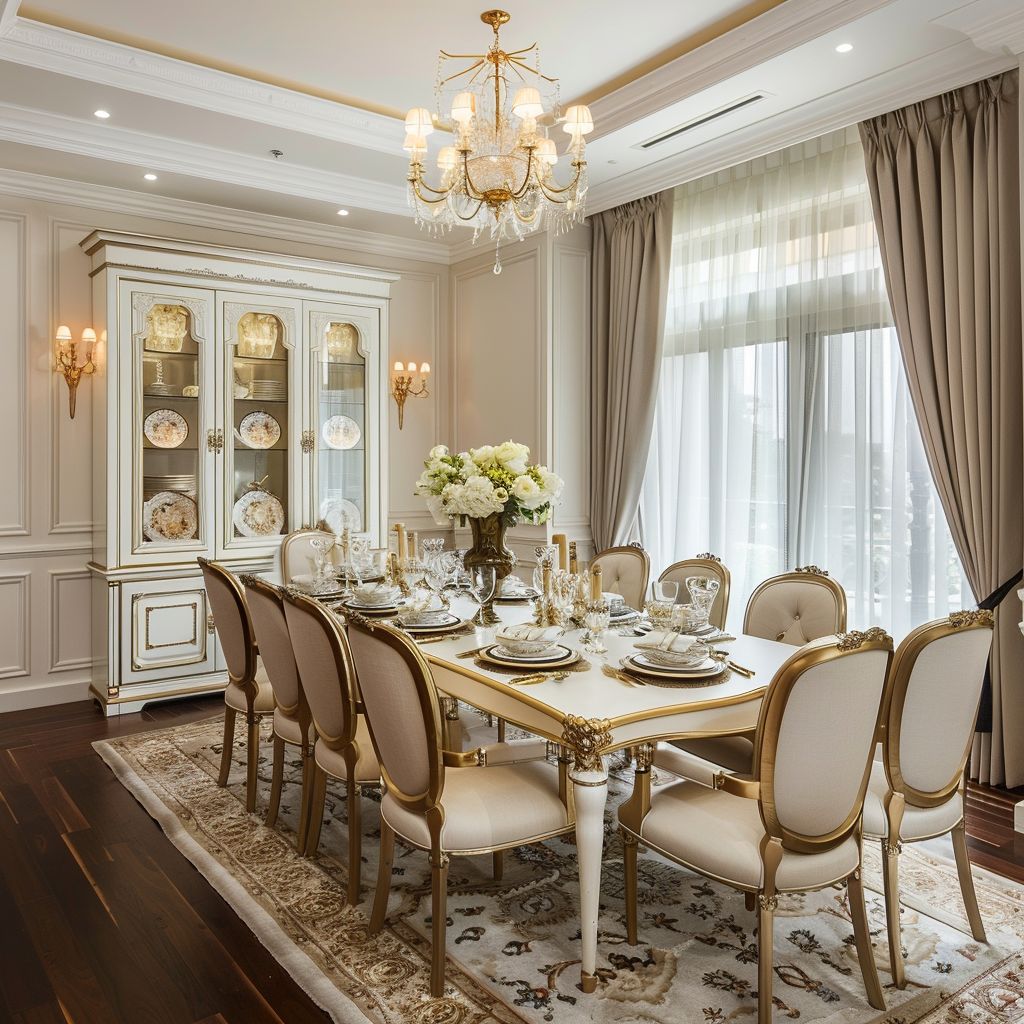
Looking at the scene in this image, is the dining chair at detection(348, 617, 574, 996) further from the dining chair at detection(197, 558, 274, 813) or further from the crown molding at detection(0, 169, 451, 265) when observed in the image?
the crown molding at detection(0, 169, 451, 265)

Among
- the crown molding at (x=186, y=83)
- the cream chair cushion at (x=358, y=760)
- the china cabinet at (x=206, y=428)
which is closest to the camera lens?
the cream chair cushion at (x=358, y=760)

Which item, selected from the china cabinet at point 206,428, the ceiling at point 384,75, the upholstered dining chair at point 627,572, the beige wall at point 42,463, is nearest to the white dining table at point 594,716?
the upholstered dining chair at point 627,572

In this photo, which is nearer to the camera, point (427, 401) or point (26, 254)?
point (26, 254)

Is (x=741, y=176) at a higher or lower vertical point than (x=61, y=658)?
higher

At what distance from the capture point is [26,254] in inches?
174

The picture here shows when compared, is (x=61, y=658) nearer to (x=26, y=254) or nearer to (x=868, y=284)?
(x=26, y=254)

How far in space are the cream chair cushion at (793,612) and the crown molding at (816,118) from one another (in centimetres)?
209

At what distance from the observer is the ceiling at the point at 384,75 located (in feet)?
10.7

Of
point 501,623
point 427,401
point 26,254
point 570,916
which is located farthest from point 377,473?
point 570,916

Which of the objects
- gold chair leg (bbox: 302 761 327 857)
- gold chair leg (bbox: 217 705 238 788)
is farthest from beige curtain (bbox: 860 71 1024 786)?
gold chair leg (bbox: 217 705 238 788)

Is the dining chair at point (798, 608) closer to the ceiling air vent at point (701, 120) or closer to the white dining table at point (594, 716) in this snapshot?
the white dining table at point (594, 716)

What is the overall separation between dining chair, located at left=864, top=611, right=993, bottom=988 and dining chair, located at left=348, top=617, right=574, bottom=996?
2.58 feet

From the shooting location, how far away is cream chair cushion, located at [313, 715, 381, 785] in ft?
8.06

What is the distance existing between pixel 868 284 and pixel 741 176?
1.00 m
